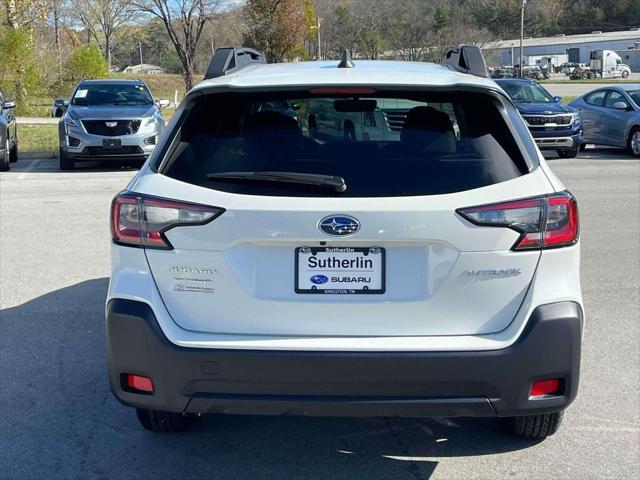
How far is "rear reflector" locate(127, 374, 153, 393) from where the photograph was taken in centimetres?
351

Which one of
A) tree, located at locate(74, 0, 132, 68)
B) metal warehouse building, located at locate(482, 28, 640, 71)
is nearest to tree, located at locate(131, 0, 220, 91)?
tree, located at locate(74, 0, 132, 68)

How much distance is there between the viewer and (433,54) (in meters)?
56.0

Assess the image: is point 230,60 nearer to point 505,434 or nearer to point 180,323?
point 180,323

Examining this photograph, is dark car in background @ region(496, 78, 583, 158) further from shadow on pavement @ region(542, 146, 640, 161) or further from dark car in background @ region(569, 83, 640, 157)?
dark car in background @ region(569, 83, 640, 157)

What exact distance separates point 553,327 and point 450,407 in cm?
52

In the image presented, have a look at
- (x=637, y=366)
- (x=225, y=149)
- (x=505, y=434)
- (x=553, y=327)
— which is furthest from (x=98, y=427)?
(x=637, y=366)

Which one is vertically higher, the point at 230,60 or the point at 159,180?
the point at 230,60

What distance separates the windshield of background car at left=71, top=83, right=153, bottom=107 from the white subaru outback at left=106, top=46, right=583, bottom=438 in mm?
15105

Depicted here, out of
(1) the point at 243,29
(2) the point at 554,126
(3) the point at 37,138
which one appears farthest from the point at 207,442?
(1) the point at 243,29

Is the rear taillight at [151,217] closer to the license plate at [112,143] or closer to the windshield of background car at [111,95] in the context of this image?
the license plate at [112,143]

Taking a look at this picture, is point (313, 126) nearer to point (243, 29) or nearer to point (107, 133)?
point (107, 133)

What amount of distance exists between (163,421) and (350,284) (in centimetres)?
148

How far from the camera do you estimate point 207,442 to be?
436 cm

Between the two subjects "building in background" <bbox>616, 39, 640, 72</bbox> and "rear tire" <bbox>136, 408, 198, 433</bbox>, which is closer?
"rear tire" <bbox>136, 408, 198, 433</bbox>
